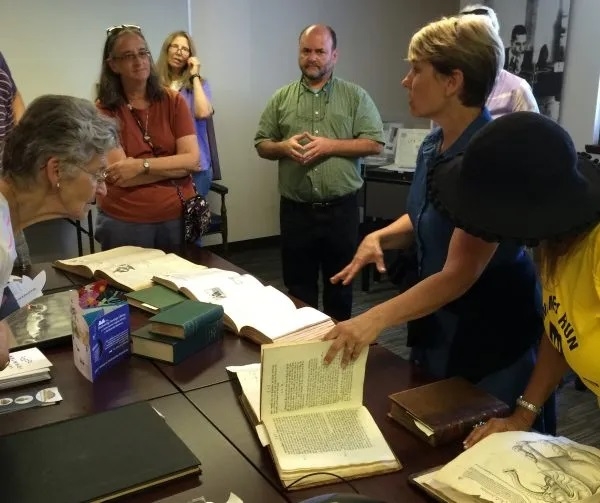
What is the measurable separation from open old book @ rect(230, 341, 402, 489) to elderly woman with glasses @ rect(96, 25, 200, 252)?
A: 51.1 inches

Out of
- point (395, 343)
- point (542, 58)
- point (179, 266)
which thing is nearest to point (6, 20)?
point (179, 266)

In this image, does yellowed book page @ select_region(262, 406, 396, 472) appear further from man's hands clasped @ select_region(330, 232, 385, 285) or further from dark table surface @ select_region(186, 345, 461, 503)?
man's hands clasped @ select_region(330, 232, 385, 285)

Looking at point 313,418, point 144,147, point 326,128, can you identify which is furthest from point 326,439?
point 326,128

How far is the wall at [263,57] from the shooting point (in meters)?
4.94

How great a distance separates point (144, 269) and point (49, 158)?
748 mm

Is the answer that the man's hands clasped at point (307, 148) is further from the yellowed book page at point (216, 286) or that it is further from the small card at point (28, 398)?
the small card at point (28, 398)

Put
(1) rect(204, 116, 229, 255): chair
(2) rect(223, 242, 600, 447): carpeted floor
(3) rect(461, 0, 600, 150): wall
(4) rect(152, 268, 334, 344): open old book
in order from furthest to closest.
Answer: (1) rect(204, 116, 229, 255): chair, (3) rect(461, 0, 600, 150): wall, (2) rect(223, 242, 600, 447): carpeted floor, (4) rect(152, 268, 334, 344): open old book

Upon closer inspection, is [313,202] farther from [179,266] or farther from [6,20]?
[6,20]

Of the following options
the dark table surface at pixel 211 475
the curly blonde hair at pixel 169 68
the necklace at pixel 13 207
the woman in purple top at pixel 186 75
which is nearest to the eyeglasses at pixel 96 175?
the necklace at pixel 13 207

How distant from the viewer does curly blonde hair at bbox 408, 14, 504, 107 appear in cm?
147

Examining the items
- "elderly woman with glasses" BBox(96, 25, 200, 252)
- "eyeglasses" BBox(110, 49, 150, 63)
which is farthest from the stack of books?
"eyeglasses" BBox(110, 49, 150, 63)

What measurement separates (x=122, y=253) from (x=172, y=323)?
2.75 feet

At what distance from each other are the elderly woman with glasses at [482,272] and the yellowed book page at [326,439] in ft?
1.02

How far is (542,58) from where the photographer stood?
4062 mm
